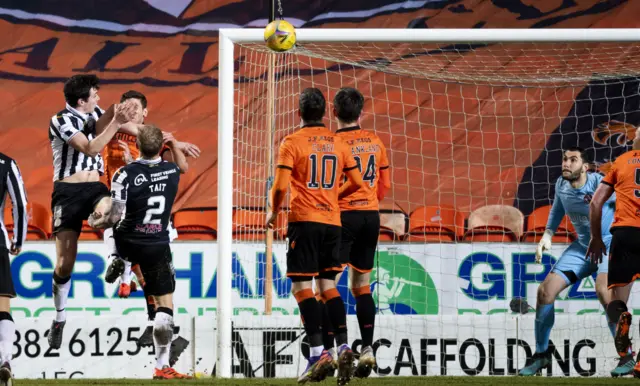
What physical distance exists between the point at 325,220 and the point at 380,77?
244 inches

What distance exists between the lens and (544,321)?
8406 millimetres

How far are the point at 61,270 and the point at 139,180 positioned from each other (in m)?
1.21

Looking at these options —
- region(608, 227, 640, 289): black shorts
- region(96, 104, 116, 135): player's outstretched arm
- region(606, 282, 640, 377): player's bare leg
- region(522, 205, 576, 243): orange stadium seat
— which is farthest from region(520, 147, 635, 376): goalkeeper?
region(96, 104, 116, 135): player's outstretched arm

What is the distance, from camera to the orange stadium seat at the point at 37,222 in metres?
11.5

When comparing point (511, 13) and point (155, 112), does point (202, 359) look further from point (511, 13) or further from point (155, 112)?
point (511, 13)

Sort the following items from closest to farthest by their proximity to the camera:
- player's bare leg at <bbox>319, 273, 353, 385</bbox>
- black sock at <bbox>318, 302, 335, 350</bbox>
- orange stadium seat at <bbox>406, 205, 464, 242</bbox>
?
1. player's bare leg at <bbox>319, 273, 353, 385</bbox>
2. black sock at <bbox>318, 302, 335, 350</bbox>
3. orange stadium seat at <bbox>406, 205, 464, 242</bbox>

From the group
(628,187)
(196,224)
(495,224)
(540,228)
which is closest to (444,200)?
(495,224)

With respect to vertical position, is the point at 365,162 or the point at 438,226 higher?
the point at 365,162

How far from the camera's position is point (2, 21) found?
13094 millimetres

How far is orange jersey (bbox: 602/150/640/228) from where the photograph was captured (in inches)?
284

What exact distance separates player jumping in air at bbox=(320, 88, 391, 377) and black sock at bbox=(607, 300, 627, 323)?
5.78ft

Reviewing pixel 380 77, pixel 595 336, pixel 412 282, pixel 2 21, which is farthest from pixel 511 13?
pixel 2 21

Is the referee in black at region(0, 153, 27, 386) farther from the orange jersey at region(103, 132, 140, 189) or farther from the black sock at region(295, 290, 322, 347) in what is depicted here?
the orange jersey at region(103, 132, 140, 189)

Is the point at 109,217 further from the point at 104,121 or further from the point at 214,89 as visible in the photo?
the point at 214,89
